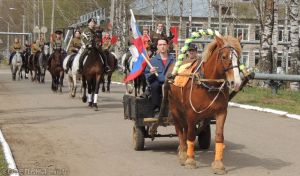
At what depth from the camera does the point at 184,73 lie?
9820mm

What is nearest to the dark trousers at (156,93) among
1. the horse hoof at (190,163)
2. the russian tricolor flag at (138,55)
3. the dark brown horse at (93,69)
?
the russian tricolor flag at (138,55)

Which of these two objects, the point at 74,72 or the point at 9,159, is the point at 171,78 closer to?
the point at 9,159

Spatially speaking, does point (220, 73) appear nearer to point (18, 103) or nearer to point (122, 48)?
point (18, 103)

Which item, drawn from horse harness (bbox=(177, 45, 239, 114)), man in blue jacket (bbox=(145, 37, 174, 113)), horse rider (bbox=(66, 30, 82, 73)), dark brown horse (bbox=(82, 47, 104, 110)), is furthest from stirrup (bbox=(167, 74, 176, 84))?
horse rider (bbox=(66, 30, 82, 73))

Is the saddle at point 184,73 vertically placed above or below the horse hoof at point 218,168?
above

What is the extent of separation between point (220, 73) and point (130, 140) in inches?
161

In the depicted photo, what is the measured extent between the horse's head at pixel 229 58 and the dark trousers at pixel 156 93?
2039 millimetres

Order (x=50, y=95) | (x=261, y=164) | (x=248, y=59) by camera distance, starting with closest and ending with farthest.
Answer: (x=261, y=164) < (x=50, y=95) < (x=248, y=59)

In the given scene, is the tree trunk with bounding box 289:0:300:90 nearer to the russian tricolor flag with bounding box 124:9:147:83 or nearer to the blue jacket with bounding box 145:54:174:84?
the russian tricolor flag with bounding box 124:9:147:83

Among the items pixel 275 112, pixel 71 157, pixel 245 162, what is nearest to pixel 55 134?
pixel 71 157

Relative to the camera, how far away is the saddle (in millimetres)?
9750

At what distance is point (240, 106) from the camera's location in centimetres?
1977

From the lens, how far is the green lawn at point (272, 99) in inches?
738

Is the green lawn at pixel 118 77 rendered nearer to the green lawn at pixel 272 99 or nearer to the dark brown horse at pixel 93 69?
the green lawn at pixel 272 99
